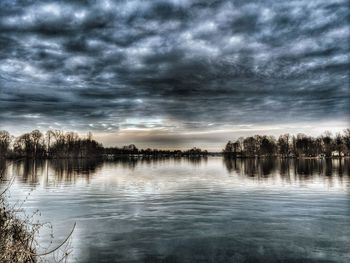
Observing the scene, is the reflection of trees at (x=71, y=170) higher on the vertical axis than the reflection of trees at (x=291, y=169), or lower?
higher

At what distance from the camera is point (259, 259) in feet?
40.5

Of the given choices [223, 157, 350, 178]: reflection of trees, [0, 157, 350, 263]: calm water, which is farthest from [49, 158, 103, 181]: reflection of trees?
[223, 157, 350, 178]: reflection of trees

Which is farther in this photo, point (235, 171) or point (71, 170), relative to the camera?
point (71, 170)

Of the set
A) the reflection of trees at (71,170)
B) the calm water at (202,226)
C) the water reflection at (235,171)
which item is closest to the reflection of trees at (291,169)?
the water reflection at (235,171)

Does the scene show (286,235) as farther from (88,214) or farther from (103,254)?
(88,214)

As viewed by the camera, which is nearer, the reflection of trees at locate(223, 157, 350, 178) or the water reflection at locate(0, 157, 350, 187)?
the water reflection at locate(0, 157, 350, 187)

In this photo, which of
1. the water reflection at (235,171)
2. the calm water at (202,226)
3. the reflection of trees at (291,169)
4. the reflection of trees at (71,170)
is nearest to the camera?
the calm water at (202,226)

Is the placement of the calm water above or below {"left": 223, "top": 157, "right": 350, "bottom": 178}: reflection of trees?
above

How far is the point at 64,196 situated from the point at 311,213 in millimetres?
22251

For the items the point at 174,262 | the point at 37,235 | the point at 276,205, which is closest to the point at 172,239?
the point at 174,262

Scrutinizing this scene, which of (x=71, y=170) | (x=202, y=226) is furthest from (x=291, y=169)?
(x=202, y=226)

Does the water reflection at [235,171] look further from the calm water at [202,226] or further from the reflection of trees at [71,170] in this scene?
the calm water at [202,226]

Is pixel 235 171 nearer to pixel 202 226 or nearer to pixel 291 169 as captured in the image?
pixel 291 169

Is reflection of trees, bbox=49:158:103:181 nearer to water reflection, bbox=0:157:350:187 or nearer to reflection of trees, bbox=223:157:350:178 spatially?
water reflection, bbox=0:157:350:187
